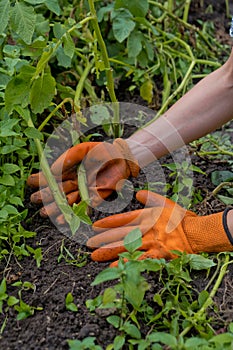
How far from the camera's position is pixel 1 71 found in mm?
2055

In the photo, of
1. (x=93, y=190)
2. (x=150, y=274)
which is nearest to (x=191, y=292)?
(x=150, y=274)

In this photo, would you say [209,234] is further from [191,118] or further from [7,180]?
[7,180]

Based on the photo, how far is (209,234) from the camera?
1952mm

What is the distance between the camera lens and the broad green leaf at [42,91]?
1.93m

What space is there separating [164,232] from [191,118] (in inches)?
15.0

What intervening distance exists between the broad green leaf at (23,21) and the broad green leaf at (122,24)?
1.91 ft

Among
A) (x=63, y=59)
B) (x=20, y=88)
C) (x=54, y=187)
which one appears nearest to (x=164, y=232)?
(x=54, y=187)

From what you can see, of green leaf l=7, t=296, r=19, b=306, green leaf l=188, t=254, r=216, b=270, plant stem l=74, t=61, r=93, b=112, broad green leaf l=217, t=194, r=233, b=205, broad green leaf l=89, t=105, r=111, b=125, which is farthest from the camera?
broad green leaf l=89, t=105, r=111, b=125

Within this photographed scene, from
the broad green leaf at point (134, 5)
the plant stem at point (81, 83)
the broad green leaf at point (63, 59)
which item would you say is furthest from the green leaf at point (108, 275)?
the broad green leaf at point (134, 5)

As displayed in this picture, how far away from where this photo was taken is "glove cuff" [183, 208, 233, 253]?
76.5 inches

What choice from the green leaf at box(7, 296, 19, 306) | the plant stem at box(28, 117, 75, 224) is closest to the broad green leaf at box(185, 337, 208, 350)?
the green leaf at box(7, 296, 19, 306)

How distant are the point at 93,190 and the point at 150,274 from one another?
1.31ft

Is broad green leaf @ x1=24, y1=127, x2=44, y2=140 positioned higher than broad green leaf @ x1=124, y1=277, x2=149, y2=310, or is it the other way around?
broad green leaf @ x1=24, y1=127, x2=44, y2=140

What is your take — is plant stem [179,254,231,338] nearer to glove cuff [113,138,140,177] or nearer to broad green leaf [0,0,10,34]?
glove cuff [113,138,140,177]
